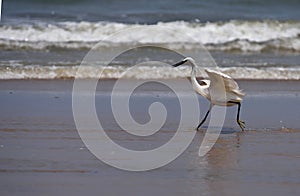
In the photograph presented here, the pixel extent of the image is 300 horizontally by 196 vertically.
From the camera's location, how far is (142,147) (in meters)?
6.82

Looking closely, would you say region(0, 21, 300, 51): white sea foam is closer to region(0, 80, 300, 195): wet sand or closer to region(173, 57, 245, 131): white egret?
region(0, 80, 300, 195): wet sand

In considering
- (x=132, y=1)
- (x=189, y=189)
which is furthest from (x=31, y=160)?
(x=132, y=1)

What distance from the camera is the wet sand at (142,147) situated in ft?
17.8

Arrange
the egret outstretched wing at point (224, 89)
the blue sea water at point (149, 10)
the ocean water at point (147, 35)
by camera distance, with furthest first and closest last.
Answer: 1. the blue sea water at point (149, 10)
2. the ocean water at point (147, 35)
3. the egret outstretched wing at point (224, 89)

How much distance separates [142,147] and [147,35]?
930 cm

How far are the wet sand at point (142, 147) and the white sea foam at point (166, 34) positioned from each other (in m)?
5.34

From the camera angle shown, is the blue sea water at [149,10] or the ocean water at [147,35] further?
the blue sea water at [149,10]

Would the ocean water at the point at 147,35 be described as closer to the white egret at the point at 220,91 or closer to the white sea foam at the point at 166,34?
the white sea foam at the point at 166,34


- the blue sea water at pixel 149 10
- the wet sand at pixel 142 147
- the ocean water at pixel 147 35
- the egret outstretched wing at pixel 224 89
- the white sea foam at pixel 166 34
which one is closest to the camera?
the wet sand at pixel 142 147

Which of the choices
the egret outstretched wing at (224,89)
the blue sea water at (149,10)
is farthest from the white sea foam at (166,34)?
the egret outstretched wing at (224,89)

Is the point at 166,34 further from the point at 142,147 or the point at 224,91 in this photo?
the point at 142,147

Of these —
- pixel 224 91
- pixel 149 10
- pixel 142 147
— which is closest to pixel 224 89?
pixel 224 91

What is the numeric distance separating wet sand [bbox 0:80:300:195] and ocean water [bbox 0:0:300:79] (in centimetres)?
190

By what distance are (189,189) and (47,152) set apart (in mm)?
1570
